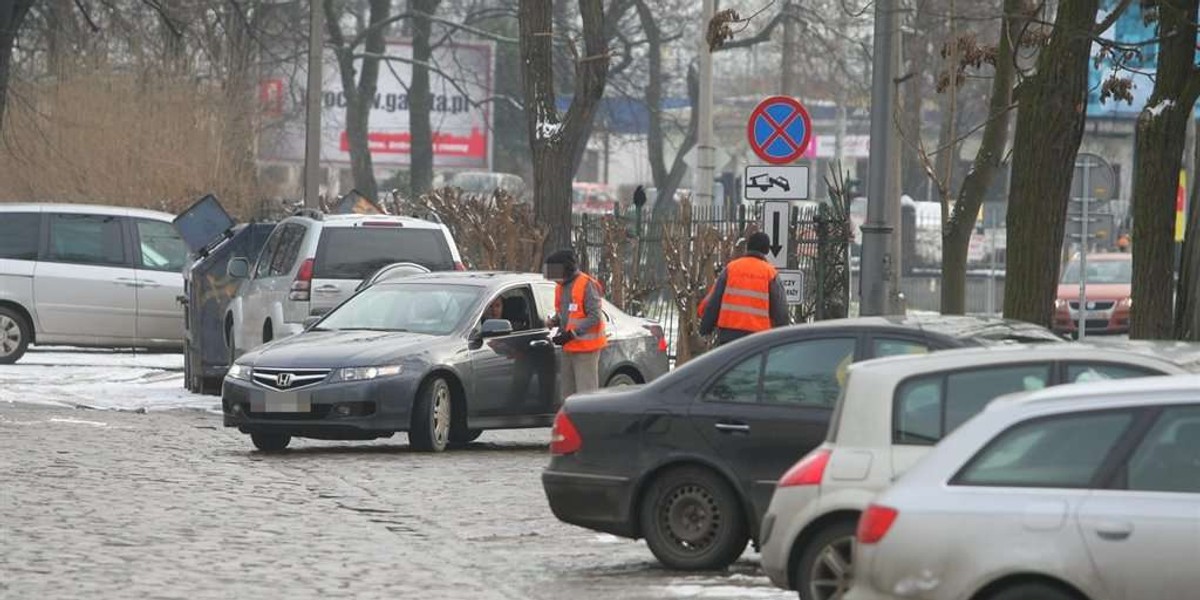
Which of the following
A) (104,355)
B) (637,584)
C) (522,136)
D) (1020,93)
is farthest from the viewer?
(522,136)

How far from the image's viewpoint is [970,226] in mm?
24000

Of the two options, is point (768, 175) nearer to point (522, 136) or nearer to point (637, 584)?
point (637, 584)

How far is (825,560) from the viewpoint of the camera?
10148 mm

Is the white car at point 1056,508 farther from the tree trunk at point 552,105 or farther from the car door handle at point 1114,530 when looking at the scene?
the tree trunk at point 552,105

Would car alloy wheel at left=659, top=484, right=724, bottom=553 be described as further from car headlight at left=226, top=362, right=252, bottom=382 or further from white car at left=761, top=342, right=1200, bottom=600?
car headlight at left=226, top=362, right=252, bottom=382

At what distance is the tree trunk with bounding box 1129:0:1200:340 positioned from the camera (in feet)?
62.9

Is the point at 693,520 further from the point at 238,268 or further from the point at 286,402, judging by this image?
the point at 238,268

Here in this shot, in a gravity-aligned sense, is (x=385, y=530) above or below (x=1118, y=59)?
below

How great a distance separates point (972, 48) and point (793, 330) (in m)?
8.75

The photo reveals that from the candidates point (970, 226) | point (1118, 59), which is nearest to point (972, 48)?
point (1118, 59)

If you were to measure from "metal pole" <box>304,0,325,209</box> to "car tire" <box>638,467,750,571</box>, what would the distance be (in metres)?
21.4

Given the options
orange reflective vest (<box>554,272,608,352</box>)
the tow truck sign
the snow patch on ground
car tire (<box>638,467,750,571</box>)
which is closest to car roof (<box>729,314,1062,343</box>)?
car tire (<box>638,467,750,571</box>)

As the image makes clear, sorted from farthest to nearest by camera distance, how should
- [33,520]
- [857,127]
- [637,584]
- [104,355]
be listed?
1. [857,127]
2. [104,355]
3. [33,520]
4. [637,584]

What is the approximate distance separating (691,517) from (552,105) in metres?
15.4
